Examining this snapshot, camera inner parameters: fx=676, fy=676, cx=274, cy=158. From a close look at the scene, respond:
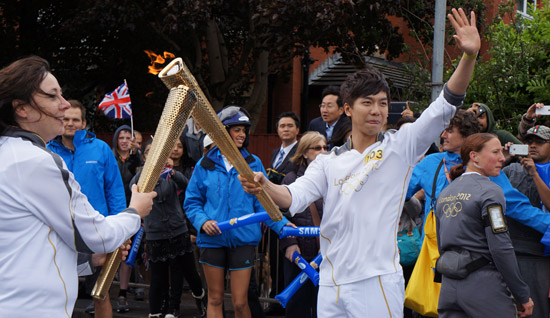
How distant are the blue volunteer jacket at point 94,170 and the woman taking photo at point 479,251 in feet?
10.6

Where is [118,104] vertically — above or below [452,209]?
above

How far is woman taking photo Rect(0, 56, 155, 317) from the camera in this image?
9.87 feet

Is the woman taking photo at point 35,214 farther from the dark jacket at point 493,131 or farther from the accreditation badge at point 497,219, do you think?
the dark jacket at point 493,131

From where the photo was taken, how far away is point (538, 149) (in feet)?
19.9

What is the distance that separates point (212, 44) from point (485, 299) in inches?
442

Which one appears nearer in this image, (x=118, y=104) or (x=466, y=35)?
(x=466, y=35)

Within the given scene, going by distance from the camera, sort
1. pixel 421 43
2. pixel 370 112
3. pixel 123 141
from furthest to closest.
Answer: pixel 421 43, pixel 123 141, pixel 370 112

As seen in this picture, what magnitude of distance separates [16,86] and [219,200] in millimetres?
3655

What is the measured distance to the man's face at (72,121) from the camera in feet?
20.9

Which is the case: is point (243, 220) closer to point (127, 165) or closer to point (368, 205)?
point (368, 205)

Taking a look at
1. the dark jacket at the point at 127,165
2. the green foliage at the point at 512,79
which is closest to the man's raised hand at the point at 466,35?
the green foliage at the point at 512,79

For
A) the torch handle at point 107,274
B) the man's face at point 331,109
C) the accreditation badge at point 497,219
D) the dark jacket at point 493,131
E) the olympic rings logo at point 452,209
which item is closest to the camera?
the torch handle at point 107,274

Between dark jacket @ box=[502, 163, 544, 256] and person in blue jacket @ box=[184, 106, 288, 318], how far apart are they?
6.77ft

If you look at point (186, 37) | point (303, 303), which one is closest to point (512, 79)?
point (303, 303)
